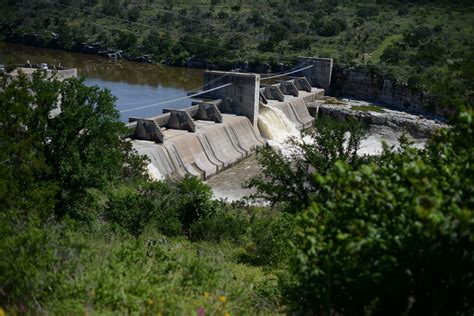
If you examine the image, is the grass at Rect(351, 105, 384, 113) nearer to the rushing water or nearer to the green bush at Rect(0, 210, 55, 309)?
the rushing water

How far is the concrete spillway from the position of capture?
23250 mm

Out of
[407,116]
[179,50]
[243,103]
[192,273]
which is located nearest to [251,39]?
[179,50]

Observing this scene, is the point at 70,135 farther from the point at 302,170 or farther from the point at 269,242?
the point at 302,170

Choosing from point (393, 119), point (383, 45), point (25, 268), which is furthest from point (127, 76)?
point (25, 268)

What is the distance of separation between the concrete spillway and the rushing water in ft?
17.4

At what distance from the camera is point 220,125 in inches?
1120

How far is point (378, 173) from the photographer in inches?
250

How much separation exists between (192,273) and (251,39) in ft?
176

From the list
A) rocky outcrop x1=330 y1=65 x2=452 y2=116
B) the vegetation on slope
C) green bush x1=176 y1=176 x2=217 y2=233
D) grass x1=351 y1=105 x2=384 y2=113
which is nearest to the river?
grass x1=351 y1=105 x2=384 y2=113

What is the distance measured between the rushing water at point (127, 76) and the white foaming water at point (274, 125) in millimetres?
5590

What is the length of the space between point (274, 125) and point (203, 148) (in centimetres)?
731

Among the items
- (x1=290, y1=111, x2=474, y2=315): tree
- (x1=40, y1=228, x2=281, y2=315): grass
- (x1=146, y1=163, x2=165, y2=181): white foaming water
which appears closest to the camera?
(x1=290, y1=111, x2=474, y2=315): tree

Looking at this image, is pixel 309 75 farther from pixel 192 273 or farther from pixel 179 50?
pixel 192 273

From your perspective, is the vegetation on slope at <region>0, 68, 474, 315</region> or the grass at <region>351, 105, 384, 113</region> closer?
the vegetation on slope at <region>0, 68, 474, 315</region>
